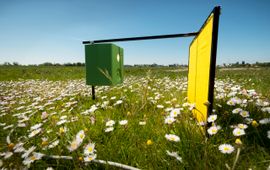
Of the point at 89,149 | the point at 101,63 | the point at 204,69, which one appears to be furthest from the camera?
the point at 101,63

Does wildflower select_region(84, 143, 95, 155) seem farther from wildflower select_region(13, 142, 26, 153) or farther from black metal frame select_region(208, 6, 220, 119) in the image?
black metal frame select_region(208, 6, 220, 119)

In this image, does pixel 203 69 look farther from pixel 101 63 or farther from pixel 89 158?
pixel 101 63

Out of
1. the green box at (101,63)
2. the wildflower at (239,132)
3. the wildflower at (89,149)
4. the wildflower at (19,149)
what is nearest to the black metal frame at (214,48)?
the wildflower at (239,132)

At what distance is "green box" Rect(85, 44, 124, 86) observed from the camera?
376 cm

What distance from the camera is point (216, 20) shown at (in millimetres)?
1572

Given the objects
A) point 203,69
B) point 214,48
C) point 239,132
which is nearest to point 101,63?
point 203,69

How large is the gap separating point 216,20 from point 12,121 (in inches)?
133

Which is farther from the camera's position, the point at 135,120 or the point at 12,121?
the point at 12,121

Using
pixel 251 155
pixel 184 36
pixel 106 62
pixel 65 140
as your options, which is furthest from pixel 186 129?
pixel 106 62

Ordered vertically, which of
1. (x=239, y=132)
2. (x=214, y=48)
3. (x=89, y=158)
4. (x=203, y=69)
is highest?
(x=214, y=48)

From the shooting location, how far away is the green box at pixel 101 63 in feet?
12.3

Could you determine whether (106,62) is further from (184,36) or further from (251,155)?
(251,155)

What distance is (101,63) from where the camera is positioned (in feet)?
12.6

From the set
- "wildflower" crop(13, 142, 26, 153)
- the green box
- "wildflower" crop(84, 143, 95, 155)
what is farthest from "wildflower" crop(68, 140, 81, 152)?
the green box
